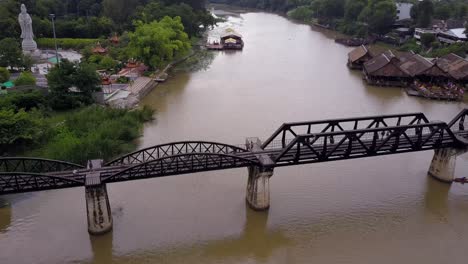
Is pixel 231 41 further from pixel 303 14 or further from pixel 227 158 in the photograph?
pixel 227 158

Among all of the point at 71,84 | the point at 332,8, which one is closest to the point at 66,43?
the point at 71,84

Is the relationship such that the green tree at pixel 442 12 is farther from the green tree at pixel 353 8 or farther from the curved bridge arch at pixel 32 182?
the curved bridge arch at pixel 32 182

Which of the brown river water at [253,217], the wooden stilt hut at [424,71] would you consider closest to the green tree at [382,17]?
the wooden stilt hut at [424,71]

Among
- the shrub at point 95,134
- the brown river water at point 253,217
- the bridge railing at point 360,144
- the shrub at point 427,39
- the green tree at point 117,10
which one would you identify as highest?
the green tree at point 117,10

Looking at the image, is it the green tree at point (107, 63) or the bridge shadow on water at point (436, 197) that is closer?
the bridge shadow on water at point (436, 197)

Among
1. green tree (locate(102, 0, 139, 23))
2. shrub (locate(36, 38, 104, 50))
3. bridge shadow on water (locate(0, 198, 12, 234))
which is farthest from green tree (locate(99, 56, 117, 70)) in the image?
green tree (locate(102, 0, 139, 23))

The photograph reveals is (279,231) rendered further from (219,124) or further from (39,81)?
(39,81)

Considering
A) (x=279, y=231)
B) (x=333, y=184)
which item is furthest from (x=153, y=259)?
(x=333, y=184)
